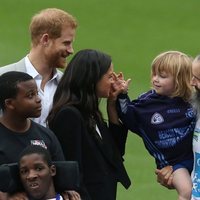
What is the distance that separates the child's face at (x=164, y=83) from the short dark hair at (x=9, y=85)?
1.00 metres

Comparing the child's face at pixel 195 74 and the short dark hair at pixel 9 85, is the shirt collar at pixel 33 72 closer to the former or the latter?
the short dark hair at pixel 9 85

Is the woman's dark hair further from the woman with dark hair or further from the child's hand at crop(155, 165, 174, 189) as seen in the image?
the child's hand at crop(155, 165, 174, 189)

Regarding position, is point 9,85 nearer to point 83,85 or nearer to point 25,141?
point 25,141

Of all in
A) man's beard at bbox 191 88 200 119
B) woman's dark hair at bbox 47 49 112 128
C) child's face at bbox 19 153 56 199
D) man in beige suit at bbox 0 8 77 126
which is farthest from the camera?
man in beige suit at bbox 0 8 77 126

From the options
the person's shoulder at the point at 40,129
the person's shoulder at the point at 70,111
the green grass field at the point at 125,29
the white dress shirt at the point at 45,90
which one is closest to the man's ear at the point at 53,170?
the person's shoulder at the point at 40,129

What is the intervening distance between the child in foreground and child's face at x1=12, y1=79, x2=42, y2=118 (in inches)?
32.8

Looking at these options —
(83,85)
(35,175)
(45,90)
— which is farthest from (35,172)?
(45,90)

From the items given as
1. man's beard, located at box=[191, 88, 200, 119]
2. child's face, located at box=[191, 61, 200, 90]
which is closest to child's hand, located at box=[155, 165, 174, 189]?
man's beard, located at box=[191, 88, 200, 119]

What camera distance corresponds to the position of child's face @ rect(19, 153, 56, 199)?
5.95 meters

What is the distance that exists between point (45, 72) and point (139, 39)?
6.98 meters

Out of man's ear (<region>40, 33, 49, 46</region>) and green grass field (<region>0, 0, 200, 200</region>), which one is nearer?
man's ear (<region>40, 33, 49, 46</region>)

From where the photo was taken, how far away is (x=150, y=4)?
1523 centimetres

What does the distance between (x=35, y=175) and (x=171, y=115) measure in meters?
1.35

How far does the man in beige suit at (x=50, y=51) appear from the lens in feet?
23.8
